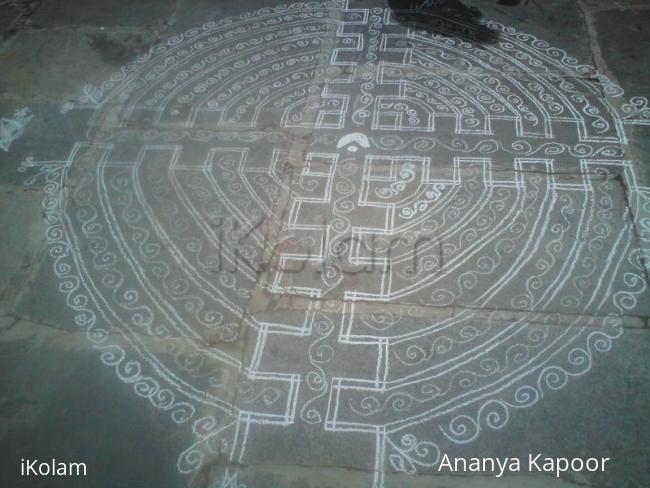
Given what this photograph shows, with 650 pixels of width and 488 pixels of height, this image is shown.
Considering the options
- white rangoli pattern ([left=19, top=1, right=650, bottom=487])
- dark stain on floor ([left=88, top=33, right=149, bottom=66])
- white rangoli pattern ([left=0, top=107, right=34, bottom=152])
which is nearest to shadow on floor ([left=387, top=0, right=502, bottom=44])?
white rangoli pattern ([left=19, top=1, right=650, bottom=487])

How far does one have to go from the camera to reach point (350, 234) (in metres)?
2.93

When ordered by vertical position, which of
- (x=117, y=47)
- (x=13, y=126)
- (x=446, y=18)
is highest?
(x=446, y=18)

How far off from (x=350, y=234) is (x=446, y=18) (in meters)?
2.06

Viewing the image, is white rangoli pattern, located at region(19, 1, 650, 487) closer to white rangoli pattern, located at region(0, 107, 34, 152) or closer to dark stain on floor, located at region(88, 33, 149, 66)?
dark stain on floor, located at region(88, 33, 149, 66)

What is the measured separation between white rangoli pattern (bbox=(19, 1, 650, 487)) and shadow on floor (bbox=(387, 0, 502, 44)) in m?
0.06

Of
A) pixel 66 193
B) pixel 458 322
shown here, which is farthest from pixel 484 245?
pixel 66 193

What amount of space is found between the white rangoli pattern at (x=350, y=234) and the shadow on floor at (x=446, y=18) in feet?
0.19

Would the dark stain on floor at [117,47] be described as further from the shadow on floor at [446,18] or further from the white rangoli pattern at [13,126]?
the shadow on floor at [446,18]

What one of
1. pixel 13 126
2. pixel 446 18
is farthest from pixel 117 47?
pixel 446 18

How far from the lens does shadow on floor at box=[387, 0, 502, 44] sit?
3.88 metres

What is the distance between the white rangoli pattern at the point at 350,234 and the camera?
2.40 metres

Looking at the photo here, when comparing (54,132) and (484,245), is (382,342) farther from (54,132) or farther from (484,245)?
(54,132)

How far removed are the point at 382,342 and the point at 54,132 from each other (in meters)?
2.55

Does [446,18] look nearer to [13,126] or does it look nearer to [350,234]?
[350,234]
